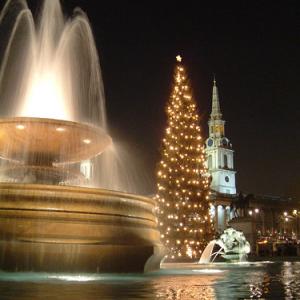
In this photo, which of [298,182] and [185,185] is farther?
[298,182]

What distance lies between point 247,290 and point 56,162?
8.19m

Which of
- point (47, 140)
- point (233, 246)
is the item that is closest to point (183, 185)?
point (233, 246)

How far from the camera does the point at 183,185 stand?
1189 inches

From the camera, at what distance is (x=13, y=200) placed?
9.31 m

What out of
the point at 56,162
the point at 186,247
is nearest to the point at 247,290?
the point at 56,162

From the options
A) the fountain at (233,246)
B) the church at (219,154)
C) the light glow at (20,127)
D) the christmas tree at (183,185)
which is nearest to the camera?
the light glow at (20,127)

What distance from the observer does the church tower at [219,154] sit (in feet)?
386

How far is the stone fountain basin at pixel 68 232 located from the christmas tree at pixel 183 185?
19709 mm

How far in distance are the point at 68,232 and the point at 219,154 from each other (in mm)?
111753

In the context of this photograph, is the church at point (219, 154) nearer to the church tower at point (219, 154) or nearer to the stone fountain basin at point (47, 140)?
the church tower at point (219, 154)

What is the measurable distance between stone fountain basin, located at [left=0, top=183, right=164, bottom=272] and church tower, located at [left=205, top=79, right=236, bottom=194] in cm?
10771

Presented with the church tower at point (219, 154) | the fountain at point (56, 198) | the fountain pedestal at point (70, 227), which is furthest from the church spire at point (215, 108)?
the fountain pedestal at point (70, 227)

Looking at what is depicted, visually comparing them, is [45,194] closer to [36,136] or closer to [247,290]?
[36,136]

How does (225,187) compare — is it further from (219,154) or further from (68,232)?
(68,232)
